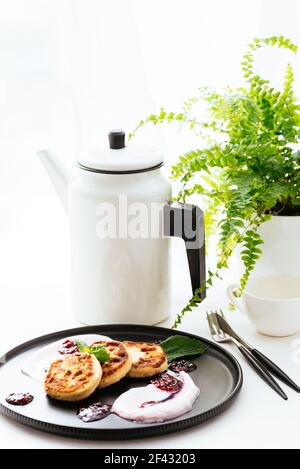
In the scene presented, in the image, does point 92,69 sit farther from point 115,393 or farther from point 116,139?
point 115,393

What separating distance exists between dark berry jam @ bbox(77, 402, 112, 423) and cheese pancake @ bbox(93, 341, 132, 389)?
0.15ft

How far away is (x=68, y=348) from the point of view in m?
1.20

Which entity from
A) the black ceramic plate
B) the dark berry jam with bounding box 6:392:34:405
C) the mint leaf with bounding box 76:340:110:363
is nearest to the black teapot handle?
the black ceramic plate

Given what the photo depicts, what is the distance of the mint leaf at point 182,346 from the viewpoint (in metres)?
1.19

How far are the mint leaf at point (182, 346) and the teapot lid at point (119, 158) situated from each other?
298 mm

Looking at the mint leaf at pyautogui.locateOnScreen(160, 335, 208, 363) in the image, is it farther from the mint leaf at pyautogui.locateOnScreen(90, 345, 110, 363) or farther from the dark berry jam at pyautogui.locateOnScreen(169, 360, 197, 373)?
the mint leaf at pyautogui.locateOnScreen(90, 345, 110, 363)

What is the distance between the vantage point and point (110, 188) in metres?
1.25

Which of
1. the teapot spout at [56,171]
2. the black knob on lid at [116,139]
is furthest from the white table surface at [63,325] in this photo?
the black knob on lid at [116,139]

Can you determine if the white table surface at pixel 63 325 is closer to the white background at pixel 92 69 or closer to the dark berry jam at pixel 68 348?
the white background at pixel 92 69

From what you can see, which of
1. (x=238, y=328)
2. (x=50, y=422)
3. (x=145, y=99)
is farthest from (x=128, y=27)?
(x=50, y=422)

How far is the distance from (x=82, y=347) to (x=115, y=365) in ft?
0.25

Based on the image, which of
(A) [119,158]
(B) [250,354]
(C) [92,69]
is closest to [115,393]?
(B) [250,354]

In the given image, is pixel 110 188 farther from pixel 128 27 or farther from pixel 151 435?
pixel 128 27
